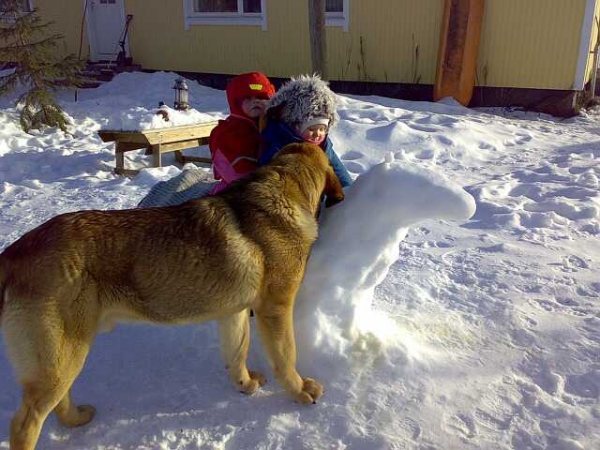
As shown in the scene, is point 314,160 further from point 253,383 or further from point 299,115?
point 253,383

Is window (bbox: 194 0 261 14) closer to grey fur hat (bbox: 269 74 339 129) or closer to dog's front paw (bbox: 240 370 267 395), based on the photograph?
grey fur hat (bbox: 269 74 339 129)

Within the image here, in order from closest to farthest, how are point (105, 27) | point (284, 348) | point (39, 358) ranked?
1. point (39, 358)
2. point (284, 348)
3. point (105, 27)

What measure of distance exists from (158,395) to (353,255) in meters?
1.30

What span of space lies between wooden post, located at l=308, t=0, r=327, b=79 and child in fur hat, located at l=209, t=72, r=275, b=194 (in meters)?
6.20

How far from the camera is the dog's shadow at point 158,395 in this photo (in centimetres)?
249

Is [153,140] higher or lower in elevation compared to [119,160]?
higher

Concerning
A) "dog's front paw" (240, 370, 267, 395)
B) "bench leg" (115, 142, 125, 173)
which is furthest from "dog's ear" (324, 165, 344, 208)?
"bench leg" (115, 142, 125, 173)

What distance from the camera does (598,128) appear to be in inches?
374

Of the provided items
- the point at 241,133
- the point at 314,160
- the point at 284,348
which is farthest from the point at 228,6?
the point at 284,348

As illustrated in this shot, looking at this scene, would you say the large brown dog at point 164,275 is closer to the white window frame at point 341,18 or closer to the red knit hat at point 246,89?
the red knit hat at point 246,89

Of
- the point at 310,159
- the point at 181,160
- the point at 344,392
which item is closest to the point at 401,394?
the point at 344,392

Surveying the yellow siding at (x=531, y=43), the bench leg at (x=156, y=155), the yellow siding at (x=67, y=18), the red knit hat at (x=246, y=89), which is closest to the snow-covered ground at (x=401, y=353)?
the red knit hat at (x=246, y=89)

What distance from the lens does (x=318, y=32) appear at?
Result: 9164 millimetres

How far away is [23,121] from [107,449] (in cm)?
790
